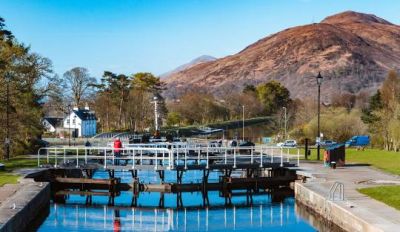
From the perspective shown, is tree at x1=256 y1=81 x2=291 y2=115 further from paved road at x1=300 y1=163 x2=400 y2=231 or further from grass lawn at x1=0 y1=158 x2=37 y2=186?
paved road at x1=300 y1=163 x2=400 y2=231

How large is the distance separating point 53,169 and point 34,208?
43.3 ft

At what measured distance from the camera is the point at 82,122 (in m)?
116

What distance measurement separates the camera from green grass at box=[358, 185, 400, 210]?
2768cm

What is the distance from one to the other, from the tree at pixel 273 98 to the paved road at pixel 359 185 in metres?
116

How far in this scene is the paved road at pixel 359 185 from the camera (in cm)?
2380

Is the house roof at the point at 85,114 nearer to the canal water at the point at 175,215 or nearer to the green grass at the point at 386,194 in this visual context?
the canal water at the point at 175,215

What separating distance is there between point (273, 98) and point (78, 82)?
6058cm

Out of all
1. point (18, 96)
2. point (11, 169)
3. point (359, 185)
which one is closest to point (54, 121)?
point (18, 96)

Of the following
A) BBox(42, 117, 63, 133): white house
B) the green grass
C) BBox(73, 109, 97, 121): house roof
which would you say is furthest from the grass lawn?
BBox(42, 117, 63, 133): white house

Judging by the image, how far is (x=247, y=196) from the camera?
41.3 meters

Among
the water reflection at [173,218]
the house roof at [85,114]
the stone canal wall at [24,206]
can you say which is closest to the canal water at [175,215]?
the water reflection at [173,218]

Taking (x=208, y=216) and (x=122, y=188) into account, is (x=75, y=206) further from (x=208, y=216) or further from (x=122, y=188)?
(x=208, y=216)

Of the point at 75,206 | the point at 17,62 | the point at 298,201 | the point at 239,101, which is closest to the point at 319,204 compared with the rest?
the point at 298,201

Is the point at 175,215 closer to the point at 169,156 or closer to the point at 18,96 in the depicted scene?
the point at 169,156
